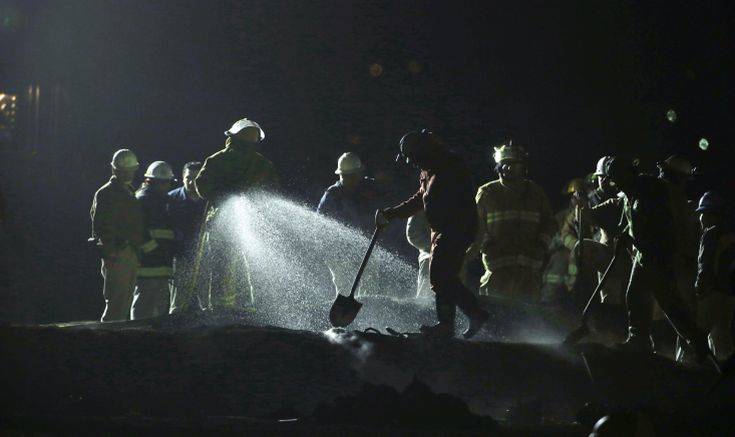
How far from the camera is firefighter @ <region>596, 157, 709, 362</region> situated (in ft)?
38.2

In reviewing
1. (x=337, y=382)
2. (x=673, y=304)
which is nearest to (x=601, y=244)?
(x=673, y=304)

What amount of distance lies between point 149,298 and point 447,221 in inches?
179

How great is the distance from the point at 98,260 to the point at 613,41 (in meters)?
8.45

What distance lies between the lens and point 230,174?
45.0 ft

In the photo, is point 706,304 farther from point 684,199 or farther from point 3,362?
point 3,362

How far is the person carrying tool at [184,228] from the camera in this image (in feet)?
48.1

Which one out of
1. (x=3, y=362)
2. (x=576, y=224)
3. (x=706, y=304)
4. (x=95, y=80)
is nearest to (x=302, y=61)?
(x=95, y=80)

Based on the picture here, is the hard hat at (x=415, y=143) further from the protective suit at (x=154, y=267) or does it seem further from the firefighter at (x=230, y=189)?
the protective suit at (x=154, y=267)

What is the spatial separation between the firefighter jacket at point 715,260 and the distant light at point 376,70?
342 inches

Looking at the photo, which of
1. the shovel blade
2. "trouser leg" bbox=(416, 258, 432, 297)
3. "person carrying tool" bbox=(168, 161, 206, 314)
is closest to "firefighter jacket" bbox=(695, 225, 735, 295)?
"trouser leg" bbox=(416, 258, 432, 297)

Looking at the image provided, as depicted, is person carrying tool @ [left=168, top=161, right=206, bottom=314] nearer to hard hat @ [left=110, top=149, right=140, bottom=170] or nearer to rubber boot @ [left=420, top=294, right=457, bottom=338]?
hard hat @ [left=110, top=149, right=140, bottom=170]

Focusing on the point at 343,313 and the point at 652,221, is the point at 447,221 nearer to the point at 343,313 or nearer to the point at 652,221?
the point at 343,313

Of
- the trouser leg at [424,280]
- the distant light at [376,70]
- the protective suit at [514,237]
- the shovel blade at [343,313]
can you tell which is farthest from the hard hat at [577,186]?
the distant light at [376,70]

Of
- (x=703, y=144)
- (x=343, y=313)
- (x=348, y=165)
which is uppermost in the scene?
(x=703, y=144)
